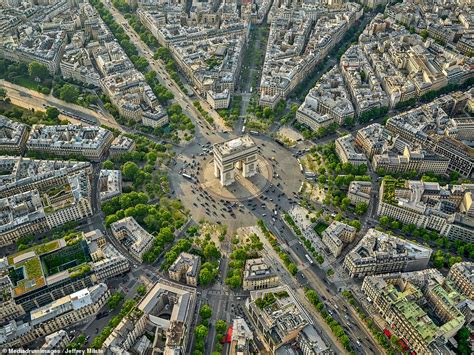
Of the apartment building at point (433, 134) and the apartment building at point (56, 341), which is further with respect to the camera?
the apartment building at point (433, 134)

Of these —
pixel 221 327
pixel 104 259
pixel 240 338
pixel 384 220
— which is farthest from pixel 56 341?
pixel 384 220

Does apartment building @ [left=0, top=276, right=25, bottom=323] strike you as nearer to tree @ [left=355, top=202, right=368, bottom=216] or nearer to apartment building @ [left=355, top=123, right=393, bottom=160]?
tree @ [left=355, top=202, right=368, bottom=216]

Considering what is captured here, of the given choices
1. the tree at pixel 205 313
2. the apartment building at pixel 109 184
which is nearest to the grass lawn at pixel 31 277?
the apartment building at pixel 109 184

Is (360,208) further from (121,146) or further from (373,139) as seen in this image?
(121,146)

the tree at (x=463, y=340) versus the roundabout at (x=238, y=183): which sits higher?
the roundabout at (x=238, y=183)

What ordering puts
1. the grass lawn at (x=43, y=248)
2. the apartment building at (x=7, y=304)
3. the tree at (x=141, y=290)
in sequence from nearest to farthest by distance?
the apartment building at (x=7, y=304)
the tree at (x=141, y=290)
the grass lawn at (x=43, y=248)

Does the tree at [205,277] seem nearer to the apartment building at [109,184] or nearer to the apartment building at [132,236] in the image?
the apartment building at [132,236]
